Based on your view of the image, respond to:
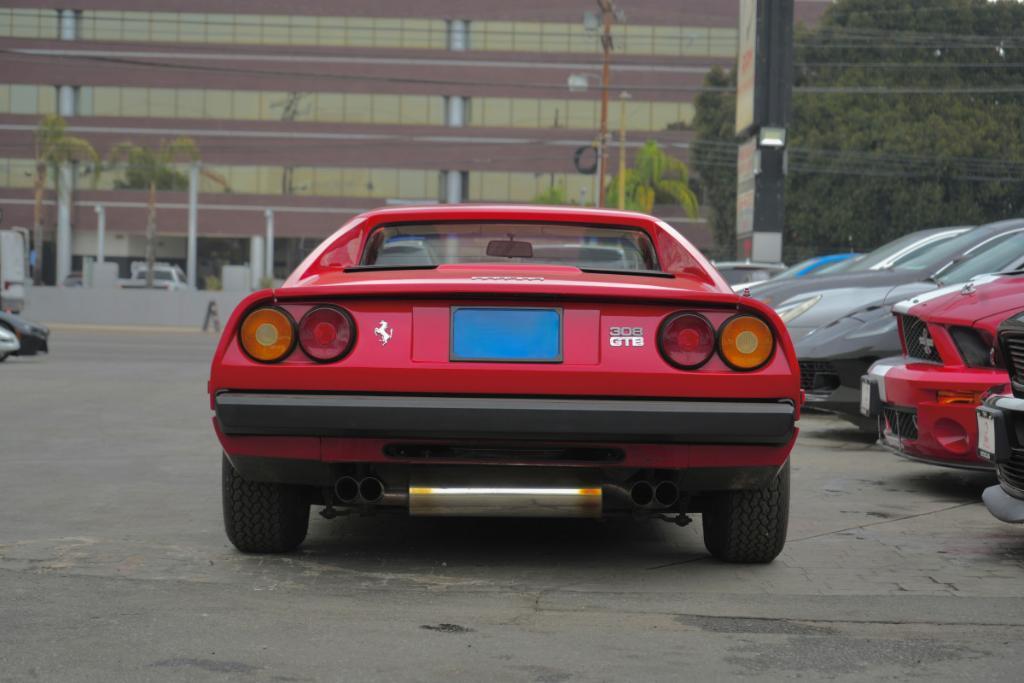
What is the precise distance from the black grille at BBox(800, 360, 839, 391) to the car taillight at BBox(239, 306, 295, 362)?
5424 millimetres

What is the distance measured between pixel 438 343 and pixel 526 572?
36.7 inches

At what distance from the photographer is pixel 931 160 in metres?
52.1

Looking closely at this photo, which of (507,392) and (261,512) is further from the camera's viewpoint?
(261,512)

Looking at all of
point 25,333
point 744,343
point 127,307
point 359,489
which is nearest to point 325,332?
point 359,489

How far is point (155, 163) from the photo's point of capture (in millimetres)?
75562

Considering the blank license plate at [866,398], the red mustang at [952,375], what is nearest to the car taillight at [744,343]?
the red mustang at [952,375]

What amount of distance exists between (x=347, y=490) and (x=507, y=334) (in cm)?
77

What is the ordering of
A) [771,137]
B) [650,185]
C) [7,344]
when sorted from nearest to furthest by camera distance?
[7,344]
[771,137]
[650,185]

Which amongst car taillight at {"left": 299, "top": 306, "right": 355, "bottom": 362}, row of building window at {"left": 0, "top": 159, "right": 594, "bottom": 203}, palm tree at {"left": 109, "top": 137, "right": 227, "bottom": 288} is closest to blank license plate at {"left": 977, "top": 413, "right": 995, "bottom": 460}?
car taillight at {"left": 299, "top": 306, "right": 355, "bottom": 362}

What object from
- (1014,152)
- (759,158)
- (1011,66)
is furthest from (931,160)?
(759,158)

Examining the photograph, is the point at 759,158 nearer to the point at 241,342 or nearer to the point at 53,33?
the point at 241,342

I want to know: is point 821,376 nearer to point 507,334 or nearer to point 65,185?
point 507,334

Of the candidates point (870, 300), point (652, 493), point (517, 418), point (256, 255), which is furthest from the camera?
Result: point (256, 255)

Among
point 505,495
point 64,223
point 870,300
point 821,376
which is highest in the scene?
point 64,223
